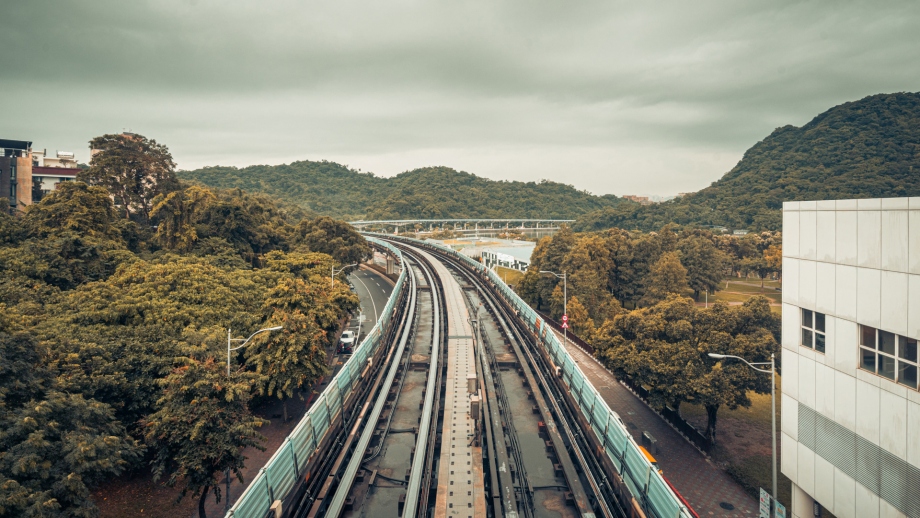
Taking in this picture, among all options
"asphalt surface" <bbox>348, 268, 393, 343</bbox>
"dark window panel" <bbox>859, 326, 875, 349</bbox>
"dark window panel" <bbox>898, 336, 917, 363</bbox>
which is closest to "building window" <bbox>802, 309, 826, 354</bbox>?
"dark window panel" <bbox>859, 326, 875, 349</bbox>

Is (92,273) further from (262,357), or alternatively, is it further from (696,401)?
(696,401)

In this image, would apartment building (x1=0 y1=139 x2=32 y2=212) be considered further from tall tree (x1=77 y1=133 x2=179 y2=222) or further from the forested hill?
the forested hill

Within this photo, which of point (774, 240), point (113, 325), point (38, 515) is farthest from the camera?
point (774, 240)

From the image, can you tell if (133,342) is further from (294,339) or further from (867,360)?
(867,360)

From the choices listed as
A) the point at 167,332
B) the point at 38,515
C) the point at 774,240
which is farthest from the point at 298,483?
the point at 774,240

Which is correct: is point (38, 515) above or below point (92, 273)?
below
